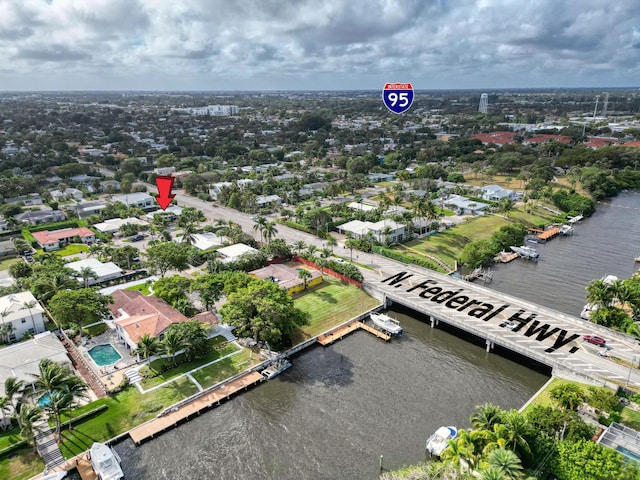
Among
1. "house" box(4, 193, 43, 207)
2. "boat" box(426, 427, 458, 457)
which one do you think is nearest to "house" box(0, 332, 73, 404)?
"boat" box(426, 427, 458, 457)

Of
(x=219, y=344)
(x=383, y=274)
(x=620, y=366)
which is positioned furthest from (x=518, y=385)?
(x=219, y=344)

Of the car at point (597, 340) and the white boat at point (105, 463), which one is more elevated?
the car at point (597, 340)

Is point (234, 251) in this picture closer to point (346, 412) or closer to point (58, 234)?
point (58, 234)

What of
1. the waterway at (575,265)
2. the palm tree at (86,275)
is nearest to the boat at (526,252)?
the waterway at (575,265)

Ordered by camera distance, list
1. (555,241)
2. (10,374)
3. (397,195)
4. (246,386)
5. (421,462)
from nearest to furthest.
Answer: (421,462)
(10,374)
(246,386)
(555,241)
(397,195)

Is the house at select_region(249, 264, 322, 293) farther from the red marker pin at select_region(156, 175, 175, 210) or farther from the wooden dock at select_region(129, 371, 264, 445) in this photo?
the wooden dock at select_region(129, 371, 264, 445)

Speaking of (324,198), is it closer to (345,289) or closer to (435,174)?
(435,174)

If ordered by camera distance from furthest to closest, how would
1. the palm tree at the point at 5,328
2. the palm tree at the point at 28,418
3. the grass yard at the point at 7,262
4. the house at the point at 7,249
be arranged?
the house at the point at 7,249 → the grass yard at the point at 7,262 → the palm tree at the point at 5,328 → the palm tree at the point at 28,418

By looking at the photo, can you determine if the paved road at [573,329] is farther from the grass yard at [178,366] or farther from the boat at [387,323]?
the grass yard at [178,366]
